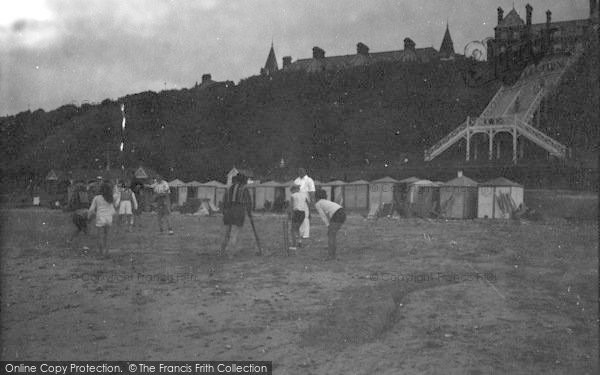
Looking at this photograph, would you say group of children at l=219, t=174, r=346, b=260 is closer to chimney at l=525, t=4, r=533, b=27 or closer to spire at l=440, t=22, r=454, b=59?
chimney at l=525, t=4, r=533, b=27

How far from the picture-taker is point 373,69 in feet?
254

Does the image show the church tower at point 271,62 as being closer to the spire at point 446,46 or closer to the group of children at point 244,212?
the spire at point 446,46

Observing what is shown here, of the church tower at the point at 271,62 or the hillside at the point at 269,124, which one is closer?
the hillside at the point at 269,124

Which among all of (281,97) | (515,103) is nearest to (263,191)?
(515,103)

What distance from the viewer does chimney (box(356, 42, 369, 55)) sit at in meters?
91.4

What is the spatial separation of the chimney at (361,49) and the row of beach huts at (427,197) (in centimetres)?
6269

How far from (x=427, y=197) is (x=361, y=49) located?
6850 centimetres

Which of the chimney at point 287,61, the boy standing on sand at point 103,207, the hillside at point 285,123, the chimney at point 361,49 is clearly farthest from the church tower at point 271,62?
the boy standing on sand at point 103,207

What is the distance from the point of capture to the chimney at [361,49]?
91438 mm

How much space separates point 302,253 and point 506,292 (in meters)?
4.87

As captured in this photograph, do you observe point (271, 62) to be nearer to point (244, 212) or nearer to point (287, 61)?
point (287, 61)

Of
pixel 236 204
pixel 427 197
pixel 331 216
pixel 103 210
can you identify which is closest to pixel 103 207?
pixel 103 210

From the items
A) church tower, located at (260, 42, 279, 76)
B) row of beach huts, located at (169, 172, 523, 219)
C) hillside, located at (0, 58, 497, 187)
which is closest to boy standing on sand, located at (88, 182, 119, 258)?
row of beach huts, located at (169, 172, 523, 219)

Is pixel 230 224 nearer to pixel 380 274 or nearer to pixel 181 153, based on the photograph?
pixel 380 274
